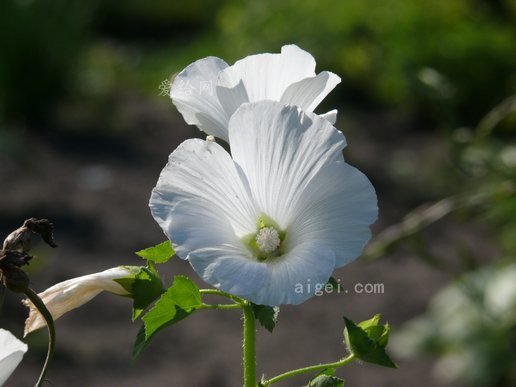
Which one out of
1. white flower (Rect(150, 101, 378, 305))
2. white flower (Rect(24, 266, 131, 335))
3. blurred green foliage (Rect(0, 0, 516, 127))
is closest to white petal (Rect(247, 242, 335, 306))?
white flower (Rect(150, 101, 378, 305))

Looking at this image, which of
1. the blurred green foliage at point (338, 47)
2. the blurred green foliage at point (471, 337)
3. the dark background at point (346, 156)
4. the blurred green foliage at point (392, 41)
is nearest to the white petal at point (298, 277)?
the dark background at point (346, 156)

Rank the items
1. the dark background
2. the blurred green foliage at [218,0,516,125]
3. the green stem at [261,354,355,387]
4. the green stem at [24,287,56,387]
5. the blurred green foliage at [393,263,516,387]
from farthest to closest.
→ the blurred green foliage at [218,0,516,125], the dark background, the blurred green foliage at [393,263,516,387], the green stem at [261,354,355,387], the green stem at [24,287,56,387]

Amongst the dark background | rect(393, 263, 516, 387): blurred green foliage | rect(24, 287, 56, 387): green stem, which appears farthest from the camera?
the dark background

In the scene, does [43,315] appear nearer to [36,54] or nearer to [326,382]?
[326,382]

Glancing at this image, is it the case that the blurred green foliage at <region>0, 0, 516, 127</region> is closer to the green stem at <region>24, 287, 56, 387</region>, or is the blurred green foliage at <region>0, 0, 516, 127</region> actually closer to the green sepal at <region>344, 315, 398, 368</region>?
the green sepal at <region>344, 315, 398, 368</region>

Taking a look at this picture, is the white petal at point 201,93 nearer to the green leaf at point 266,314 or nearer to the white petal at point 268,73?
the white petal at point 268,73

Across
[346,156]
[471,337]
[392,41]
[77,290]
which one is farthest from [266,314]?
[392,41]

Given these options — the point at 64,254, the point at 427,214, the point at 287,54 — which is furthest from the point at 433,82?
the point at 64,254

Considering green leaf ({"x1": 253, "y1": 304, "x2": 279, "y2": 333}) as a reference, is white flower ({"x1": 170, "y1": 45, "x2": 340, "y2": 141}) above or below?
above
